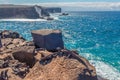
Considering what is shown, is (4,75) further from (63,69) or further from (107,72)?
(107,72)

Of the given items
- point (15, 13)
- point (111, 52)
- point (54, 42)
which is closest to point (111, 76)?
point (54, 42)

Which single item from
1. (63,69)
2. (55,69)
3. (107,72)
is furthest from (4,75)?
(107,72)

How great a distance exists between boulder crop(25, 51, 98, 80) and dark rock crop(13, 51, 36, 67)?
2.53m

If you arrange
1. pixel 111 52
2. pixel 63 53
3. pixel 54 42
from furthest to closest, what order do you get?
pixel 111 52 < pixel 54 42 < pixel 63 53

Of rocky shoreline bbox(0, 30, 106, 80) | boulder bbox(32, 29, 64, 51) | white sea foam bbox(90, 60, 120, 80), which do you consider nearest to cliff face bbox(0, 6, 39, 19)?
white sea foam bbox(90, 60, 120, 80)

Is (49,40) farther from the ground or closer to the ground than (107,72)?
farther from the ground

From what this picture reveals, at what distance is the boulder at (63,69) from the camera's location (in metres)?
10.3

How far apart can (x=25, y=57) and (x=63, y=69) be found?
360 centimetres

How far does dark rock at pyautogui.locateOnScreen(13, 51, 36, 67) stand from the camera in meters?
13.9

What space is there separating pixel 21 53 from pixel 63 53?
3.13m

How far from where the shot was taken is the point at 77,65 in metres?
10.7

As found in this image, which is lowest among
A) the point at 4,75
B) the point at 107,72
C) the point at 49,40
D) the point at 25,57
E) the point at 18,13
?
the point at 18,13

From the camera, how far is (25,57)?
13898 millimetres

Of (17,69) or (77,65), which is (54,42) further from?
(77,65)
